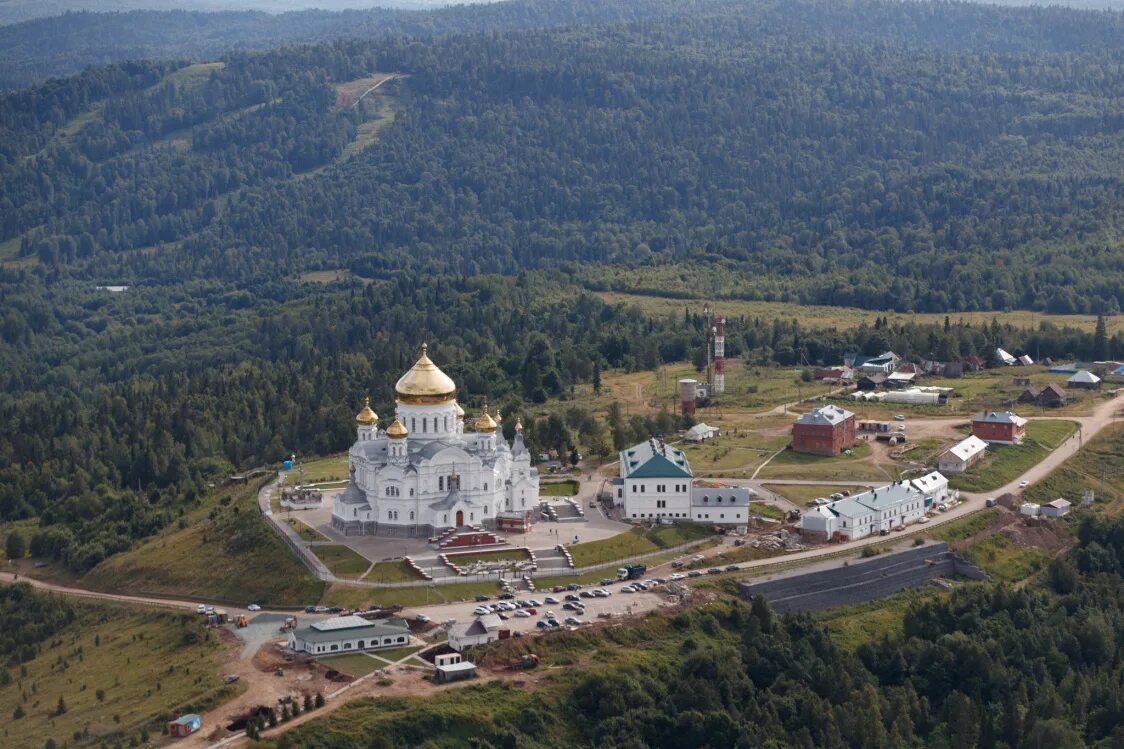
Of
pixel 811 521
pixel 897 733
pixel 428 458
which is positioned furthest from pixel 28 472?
pixel 897 733

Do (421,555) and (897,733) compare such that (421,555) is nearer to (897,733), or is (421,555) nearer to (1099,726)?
(897,733)

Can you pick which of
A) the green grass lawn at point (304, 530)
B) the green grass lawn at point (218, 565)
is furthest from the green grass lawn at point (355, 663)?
the green grass lawn at point (304, 530)

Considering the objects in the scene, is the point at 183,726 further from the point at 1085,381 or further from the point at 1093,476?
the point at 1085,381

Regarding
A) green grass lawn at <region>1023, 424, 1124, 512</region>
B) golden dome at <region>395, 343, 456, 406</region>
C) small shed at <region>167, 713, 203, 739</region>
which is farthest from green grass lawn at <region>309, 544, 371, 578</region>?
green grass lawn at <region>1023, 424, 1124, 512</region>

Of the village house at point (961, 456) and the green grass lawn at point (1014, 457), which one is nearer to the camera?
the green grass lawn at point (1014, 457)

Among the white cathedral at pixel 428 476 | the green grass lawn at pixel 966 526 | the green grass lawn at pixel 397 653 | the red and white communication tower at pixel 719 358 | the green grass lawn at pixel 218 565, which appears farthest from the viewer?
the red and white communication tower at pixel 719 358

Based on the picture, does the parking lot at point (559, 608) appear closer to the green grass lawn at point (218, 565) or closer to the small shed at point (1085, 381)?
the green grass lawn at point (218, 565)

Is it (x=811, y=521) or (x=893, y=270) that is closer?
(x=811, y=521)
